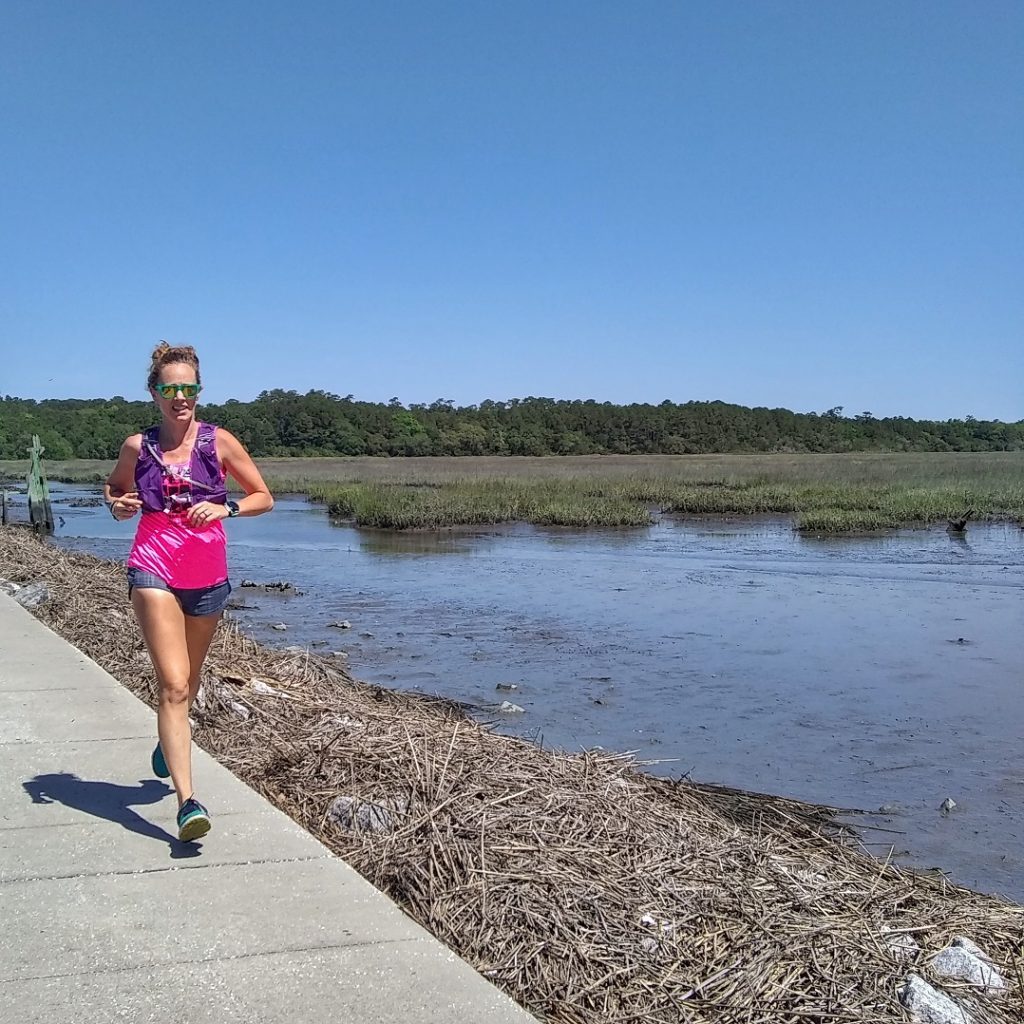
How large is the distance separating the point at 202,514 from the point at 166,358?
25.3 inches

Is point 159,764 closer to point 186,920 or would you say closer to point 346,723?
point 186,920

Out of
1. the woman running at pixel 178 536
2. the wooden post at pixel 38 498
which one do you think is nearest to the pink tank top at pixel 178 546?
the woman running at pixel 178 536

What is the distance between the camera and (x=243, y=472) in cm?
466

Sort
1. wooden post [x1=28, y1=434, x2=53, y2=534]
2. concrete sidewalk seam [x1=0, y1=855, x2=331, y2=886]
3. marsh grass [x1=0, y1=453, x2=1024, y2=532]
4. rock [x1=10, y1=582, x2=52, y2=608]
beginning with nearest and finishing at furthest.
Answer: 1. concrete sidewalk seam [x1=0, y1=855, x2=331, y2=886]
2. rock [x1=10, y1=582, x2=52, y2=608]
3. wooden post [x1=28, y1=434, x2=53, y2=534]
4. marsh grass [x1=0, y1=453, x2=1024, y2=532]

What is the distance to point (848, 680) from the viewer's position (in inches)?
471

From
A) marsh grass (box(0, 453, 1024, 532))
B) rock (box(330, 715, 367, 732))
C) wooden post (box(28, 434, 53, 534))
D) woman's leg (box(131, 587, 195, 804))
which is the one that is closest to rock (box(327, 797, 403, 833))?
woman's leg (box(131, 587, 195, 804))

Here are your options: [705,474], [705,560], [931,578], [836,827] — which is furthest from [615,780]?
[705,474]

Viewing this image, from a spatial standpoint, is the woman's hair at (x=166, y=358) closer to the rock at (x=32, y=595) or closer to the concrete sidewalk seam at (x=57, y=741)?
the concrete sidewalk seam at (x=57, y=741)

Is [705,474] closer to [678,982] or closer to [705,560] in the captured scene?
[705,560]

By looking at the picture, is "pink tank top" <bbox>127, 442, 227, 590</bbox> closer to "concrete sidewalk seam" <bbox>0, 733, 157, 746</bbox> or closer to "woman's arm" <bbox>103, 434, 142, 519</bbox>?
"woman's arm" <bbox>103, 434, 142, 519</bbox>

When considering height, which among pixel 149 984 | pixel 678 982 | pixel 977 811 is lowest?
pixel 977 811

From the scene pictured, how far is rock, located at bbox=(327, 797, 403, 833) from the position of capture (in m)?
4.79

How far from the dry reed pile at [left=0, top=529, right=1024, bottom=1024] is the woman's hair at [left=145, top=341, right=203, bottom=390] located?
1971 mm

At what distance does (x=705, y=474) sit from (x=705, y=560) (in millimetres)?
30076
